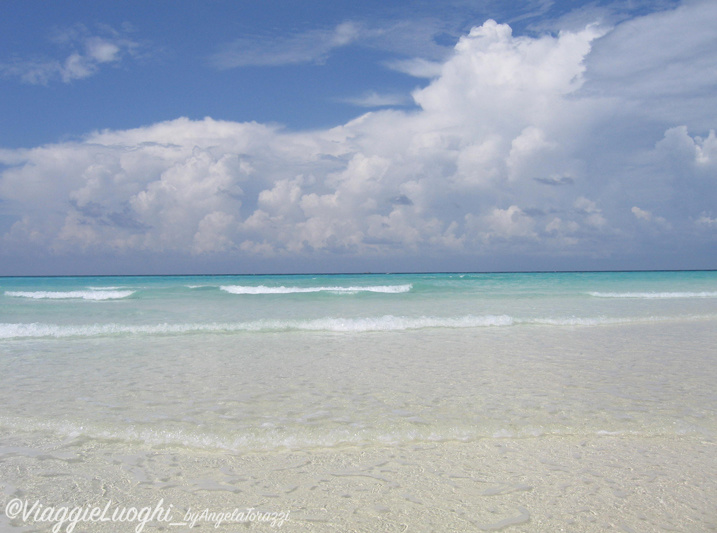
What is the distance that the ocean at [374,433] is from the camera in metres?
3.66

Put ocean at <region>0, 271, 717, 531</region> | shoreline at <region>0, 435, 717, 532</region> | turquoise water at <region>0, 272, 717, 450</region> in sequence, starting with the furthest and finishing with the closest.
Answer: turquoise water at <region>0, 272, 717, 450</region>
ocean at <region>0, 271, 717, 531</region>
shoreline at <region>0, 435, 717, 532</region>

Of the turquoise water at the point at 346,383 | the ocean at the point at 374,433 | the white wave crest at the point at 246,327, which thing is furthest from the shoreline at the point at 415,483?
the white wave crest at the point at 246,327

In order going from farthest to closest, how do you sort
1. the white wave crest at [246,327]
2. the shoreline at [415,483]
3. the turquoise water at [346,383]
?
the white wave crest at [246,327], the turquoise water at [346,383], the shoreline at [415,483]

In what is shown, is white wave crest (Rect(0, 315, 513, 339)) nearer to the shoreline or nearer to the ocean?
the ocean

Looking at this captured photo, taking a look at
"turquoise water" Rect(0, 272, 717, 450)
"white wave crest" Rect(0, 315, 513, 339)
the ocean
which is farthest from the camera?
"white wave crest" Rect(0, 315, 513, 339)

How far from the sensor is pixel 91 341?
12.9 meters

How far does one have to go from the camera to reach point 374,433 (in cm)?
542

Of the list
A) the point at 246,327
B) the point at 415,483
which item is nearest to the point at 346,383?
the point at 415,483

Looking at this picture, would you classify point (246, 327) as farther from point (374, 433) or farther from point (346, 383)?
point (374, 433)

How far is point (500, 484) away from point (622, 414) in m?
3.08

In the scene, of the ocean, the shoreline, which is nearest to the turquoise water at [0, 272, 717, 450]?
the ocean

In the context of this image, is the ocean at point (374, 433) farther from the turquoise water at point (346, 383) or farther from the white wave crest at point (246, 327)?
the white wave crest at point (246, 327)

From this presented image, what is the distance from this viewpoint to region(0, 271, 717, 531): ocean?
12.0ft

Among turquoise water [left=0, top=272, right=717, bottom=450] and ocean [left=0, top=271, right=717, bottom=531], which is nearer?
ocean [left=0, top=271, right=717, bottom=531]
